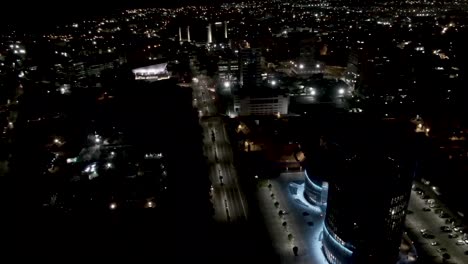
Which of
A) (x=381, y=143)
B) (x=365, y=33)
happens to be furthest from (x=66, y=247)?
(x=365, y=33)

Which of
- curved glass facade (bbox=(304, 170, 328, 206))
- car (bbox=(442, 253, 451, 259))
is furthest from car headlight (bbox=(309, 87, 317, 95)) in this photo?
car (bbox=(442, 253, 451, 259))

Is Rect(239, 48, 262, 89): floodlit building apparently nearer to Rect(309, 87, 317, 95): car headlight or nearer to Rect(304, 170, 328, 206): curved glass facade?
Rect(309, 87, 317, 95): car headlight

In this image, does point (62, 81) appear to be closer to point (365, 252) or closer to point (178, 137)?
point (178, 137)

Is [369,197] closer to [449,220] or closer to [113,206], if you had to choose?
[449,220]

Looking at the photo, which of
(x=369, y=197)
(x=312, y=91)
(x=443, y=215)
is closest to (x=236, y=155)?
(x=369, y=197)

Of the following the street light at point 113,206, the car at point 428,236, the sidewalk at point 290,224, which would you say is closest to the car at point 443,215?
the car at point 428,236

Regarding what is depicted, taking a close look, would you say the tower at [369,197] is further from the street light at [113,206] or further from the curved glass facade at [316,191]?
the street light at [113,206]
